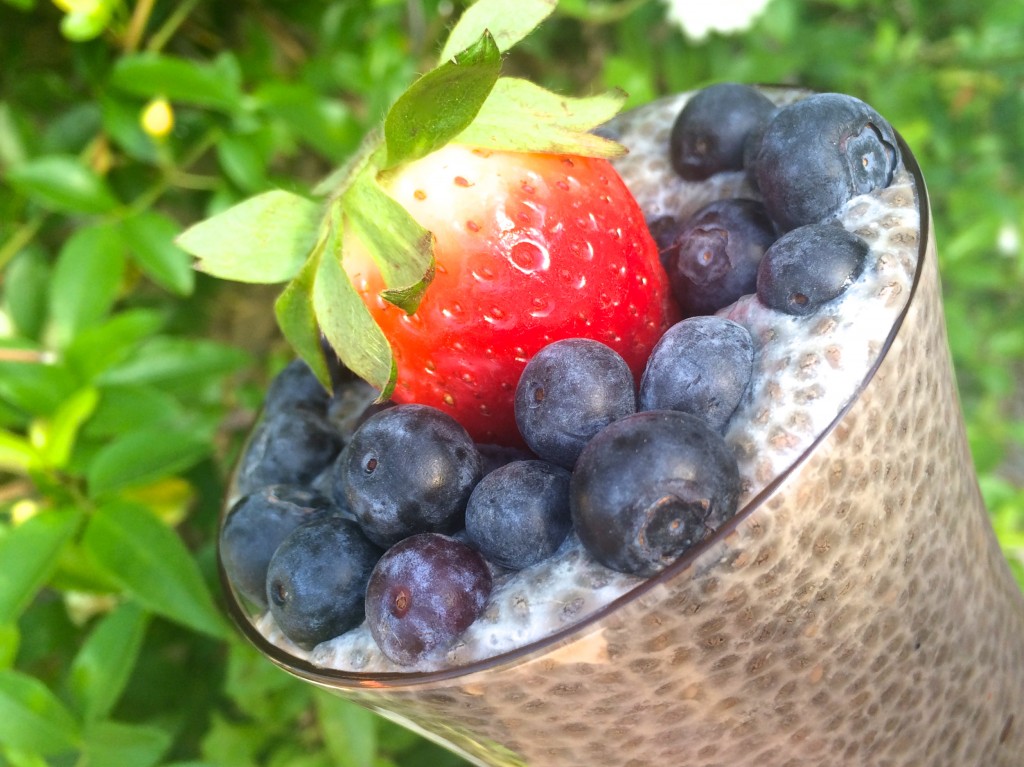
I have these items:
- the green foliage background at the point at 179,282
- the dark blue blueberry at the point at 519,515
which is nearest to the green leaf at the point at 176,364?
the green foliage background at the point at 179,282

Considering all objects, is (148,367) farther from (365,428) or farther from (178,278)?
(365,428)

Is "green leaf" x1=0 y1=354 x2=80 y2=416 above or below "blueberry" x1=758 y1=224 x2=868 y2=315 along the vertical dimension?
below

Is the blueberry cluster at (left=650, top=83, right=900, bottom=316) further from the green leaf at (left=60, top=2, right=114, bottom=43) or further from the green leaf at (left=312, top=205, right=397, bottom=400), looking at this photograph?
the green leaf at (left=60, top=2, right=114, bottom=43)

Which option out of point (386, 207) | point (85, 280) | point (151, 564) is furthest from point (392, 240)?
point (85, 280)

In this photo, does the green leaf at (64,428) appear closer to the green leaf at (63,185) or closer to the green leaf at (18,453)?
the green leaf at (18,453)

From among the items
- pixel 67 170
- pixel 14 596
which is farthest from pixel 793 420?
pixel 67 170

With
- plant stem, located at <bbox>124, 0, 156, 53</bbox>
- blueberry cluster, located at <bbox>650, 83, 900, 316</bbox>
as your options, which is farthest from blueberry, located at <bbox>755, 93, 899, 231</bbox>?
plant stem, located at <bbox>124, 0, 156, 53</bbox>
